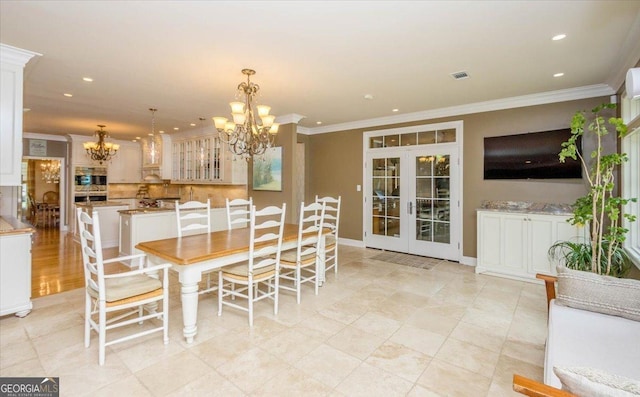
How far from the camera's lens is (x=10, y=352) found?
2.42 metres

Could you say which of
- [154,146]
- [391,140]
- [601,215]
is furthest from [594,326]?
[154,146]

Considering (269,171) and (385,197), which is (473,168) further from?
(269,171)

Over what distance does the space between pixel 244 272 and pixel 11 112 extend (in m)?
2.76

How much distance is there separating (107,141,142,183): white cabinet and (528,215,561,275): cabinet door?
30.9ft

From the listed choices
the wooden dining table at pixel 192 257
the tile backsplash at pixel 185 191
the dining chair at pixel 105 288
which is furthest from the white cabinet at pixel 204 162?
the dining chair at pixel 105 288

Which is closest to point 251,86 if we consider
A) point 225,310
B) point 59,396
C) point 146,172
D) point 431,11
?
point 431,11

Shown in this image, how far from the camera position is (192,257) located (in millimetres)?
2463

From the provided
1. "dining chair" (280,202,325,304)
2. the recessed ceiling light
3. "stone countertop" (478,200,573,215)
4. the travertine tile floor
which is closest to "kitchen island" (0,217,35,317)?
the travertine tile floor

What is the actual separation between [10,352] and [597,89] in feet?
22.2

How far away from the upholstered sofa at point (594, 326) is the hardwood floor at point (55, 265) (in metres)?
4.89

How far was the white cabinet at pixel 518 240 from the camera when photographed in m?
4.08

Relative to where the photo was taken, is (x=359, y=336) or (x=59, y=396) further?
(x=359, y=336)

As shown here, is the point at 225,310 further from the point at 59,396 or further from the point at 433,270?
the point at 433,270

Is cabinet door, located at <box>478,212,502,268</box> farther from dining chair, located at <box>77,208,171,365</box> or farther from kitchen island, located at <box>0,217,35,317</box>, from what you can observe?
kitchen island, located at <box>0,217,35,317</box>
